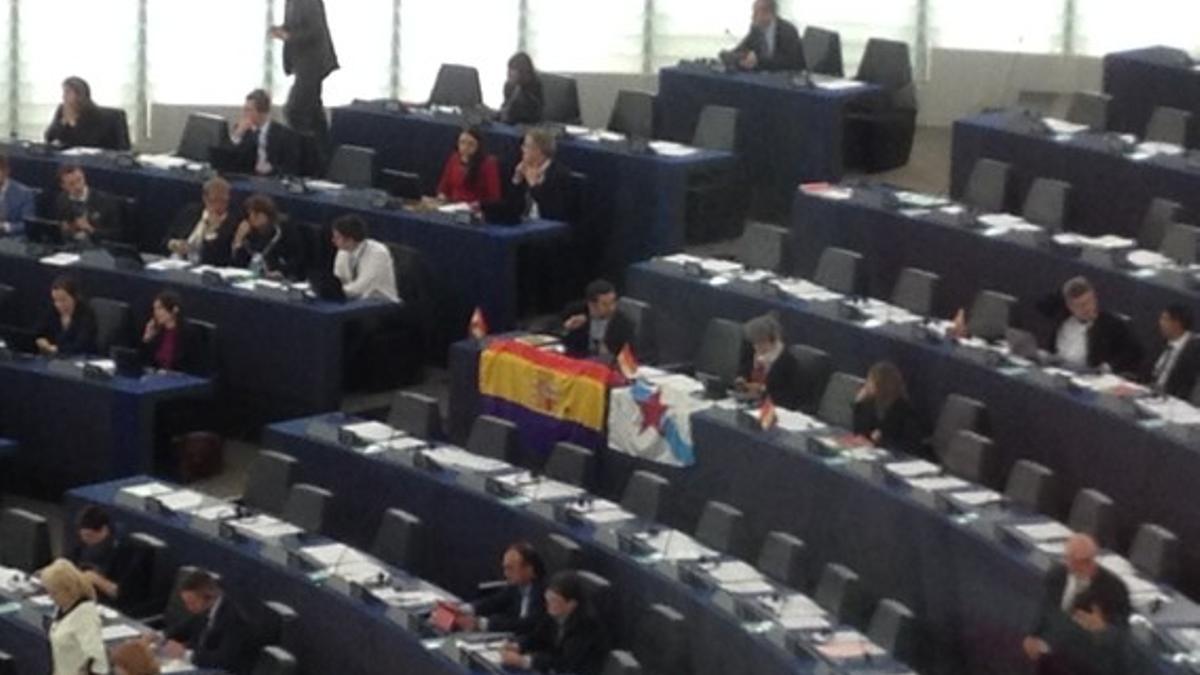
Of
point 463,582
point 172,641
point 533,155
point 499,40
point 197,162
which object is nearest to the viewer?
point 172,641

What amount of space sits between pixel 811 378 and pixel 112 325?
4.67 metres

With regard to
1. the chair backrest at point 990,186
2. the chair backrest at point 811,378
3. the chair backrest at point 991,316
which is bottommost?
the chair backrest at point 811,378

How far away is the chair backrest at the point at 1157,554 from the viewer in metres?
17.9

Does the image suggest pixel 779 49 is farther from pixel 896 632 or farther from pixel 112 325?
pixel 896 632

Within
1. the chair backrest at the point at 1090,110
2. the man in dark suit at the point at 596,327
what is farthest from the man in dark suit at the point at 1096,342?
the chair backrest at the point at 1090,110

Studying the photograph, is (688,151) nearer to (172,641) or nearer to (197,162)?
(197,162)

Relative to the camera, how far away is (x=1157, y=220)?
900 inches

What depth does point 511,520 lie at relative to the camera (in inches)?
779

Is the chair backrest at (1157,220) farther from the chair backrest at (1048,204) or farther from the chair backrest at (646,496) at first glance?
the chair backrest at (646,496)

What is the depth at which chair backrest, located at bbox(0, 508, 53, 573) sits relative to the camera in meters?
20.3

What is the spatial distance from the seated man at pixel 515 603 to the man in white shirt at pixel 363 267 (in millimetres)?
4619

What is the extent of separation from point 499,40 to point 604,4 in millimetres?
909

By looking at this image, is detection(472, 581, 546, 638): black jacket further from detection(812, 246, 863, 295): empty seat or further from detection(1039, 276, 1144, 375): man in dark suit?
detection(812, 246, 863, 295): empty seat

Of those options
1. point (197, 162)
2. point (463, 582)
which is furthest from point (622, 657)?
point (197, 162)
